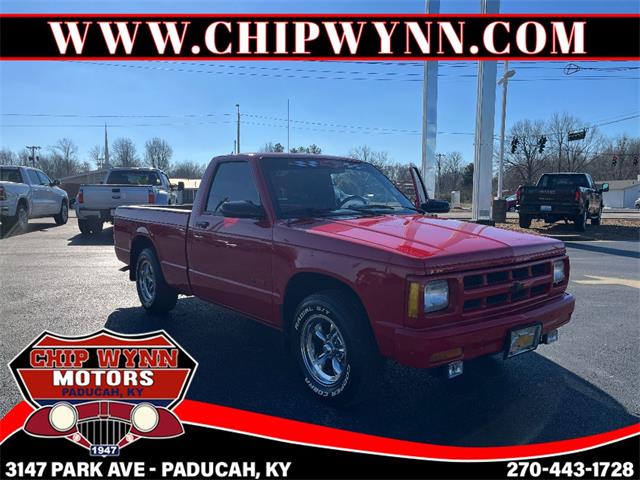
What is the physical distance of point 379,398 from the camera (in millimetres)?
3584

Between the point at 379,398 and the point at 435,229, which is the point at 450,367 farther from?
the point at 435,229

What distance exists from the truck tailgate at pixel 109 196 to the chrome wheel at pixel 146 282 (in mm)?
7181

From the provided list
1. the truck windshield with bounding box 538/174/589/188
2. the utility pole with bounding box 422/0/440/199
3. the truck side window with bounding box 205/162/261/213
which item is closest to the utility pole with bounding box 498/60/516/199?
the truck windshield with bounding box 538/174/589/188

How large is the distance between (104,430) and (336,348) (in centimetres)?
154

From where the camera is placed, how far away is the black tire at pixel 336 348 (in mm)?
3178

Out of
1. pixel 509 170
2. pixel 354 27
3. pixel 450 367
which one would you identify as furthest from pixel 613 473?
pixel 509 170

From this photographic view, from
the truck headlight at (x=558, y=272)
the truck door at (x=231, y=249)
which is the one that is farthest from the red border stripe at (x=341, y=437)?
the truck headlight at (x=558, y=272)

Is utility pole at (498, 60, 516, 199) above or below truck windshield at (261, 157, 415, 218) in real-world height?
above

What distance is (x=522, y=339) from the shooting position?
330 cm

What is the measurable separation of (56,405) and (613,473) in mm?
3126

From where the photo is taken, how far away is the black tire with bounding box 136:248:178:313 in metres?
5.54

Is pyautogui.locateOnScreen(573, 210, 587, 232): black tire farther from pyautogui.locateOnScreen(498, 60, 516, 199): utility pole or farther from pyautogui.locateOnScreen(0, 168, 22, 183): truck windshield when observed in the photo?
pyautogui.locateOnScreen(0, 168, 22, 183): truck windshield

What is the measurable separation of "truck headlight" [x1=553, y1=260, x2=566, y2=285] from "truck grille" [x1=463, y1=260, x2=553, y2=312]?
0.11 m

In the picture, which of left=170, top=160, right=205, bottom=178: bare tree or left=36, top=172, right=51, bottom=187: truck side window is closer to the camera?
left=36, top=172, right=51, bottom=187: truck side window
